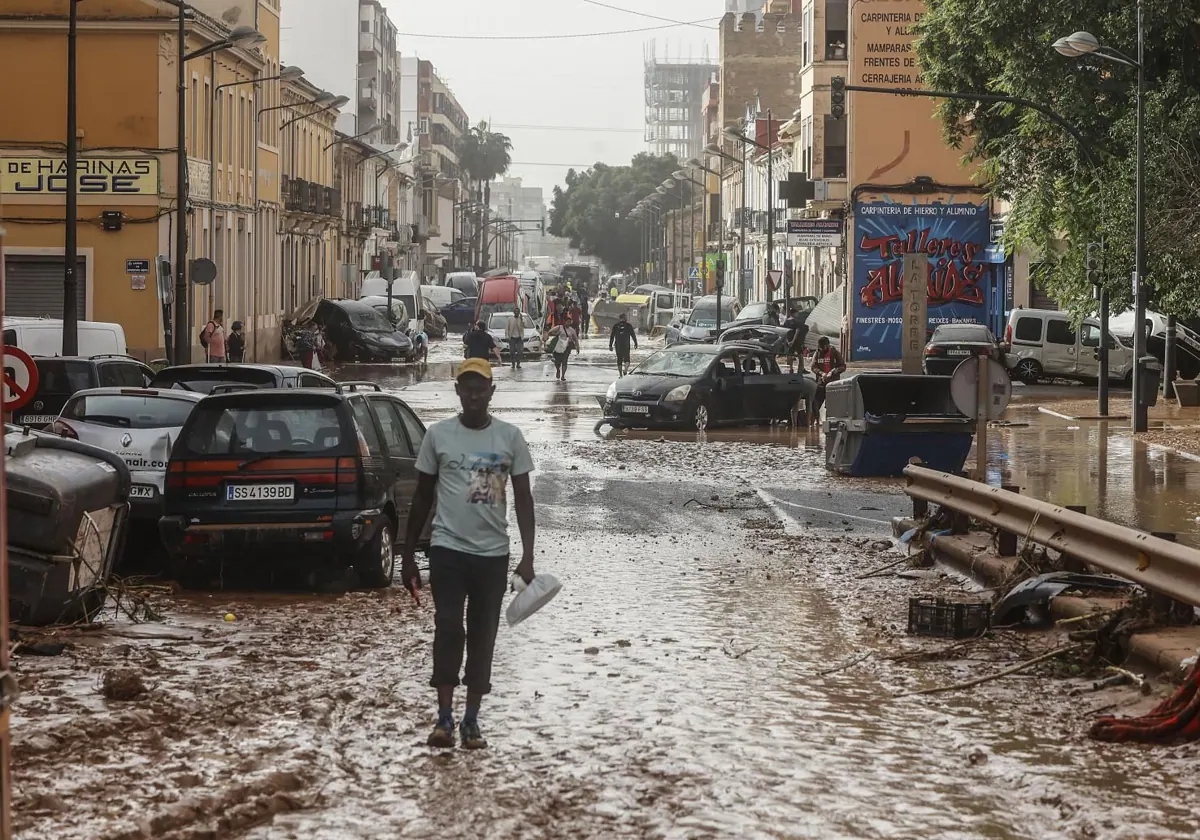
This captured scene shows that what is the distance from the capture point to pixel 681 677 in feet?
32.0

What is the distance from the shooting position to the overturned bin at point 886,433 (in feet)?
73.9

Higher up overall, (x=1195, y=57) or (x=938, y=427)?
(x=1195, y=57)

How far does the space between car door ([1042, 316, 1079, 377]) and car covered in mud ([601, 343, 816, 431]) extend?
14.5m

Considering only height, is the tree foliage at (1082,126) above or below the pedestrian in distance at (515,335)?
above

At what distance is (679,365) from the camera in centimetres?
3102

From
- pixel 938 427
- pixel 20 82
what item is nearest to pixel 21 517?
pixel 938 427

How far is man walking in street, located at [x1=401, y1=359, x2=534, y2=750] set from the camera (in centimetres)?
816

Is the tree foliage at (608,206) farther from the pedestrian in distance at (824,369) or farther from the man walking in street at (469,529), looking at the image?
the man walking in street at (469,529)

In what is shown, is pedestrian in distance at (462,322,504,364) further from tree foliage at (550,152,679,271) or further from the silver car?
tree foliage at (550,152,679,271)

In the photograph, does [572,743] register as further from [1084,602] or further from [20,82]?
[20,82]

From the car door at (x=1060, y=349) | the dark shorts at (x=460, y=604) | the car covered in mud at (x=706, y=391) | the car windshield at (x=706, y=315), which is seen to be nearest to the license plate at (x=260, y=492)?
the dark shorts at (x=460, y=604)

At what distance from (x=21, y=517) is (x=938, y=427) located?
13747 millimetres

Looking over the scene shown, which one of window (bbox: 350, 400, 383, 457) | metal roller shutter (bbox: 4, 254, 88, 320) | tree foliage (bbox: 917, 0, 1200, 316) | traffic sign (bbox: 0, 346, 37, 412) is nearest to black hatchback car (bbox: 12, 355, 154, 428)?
traffic sign (bbox: 0, 346, 37, 412)

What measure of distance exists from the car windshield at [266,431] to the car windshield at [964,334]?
104 feet
